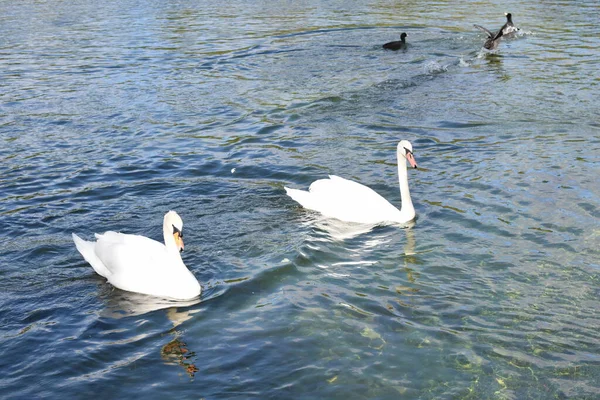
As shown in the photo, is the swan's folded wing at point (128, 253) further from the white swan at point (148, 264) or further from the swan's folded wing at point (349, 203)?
the swan's folded wing at point (349, 203)

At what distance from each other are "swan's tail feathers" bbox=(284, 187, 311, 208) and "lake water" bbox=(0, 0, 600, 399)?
18 cm

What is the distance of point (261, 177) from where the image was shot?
40.3ft

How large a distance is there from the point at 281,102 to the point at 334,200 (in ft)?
21.4

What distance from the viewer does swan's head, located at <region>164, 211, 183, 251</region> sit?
8.50 meters

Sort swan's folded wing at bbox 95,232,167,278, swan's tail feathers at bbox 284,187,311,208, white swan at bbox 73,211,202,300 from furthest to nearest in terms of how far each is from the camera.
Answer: swan's tail feathers at bbox 284,187,311,208 → swan's folded wing at bbox 95,232,167,278 → white swan at bbox 73,211,202,300

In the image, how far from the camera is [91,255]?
9055 mm

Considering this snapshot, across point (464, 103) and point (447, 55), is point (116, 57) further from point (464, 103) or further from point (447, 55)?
point (464, 103)

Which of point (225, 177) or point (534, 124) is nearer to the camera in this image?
point (225, 177)

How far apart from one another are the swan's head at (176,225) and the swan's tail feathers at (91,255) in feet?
2.92

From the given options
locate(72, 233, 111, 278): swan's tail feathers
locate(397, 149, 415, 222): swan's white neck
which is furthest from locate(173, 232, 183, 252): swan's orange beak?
locate(397, 149, 415, 222): swan's white neck

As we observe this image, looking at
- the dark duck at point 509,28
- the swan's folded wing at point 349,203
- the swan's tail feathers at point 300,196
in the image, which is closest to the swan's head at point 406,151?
the swan's folded wing at point 349,203

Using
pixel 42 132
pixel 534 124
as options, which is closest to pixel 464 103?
pixel 534 124

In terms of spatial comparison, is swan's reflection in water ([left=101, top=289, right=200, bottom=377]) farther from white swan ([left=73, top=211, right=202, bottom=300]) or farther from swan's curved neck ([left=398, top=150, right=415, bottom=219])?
swan's curved neck ([left=398, top=150, right=415, bottom=219])

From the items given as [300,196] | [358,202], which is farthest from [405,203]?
[300,196]
